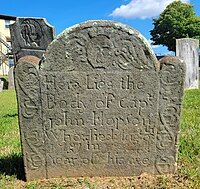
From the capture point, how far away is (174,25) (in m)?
55.5

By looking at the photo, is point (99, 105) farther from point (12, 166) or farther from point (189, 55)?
point (189, 55)

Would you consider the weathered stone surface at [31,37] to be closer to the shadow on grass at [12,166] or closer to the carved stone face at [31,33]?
the carved stone face at [31,33]

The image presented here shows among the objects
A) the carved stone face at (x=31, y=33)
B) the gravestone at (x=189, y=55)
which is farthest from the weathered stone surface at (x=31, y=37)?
the gravestone at (x=189, y=55)

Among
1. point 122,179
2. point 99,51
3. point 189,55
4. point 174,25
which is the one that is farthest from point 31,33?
point 174,25

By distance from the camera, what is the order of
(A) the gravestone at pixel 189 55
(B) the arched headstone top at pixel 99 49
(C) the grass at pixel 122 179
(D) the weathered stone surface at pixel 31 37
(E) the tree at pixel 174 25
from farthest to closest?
1. (E) the tree at pixel 174 25
2. (A) the gravestone at pixel 189 55
3. (D) the weathered stone surface at pixel 31 37
4. (C) the grass at pixel 122 179
5. (B) the arched headstone top at pixel 99 49

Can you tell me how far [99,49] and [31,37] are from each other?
5.53 m

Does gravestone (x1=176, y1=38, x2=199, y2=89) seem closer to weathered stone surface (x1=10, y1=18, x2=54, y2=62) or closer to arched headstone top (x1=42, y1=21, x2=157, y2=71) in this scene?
weathered stone surface (x1=10, y1=18, x2=54, y2=62)

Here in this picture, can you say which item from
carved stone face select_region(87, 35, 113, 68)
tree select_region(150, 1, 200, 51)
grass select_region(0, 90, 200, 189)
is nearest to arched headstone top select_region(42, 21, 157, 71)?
carved stone face select_region(87, 35, 113, 68)

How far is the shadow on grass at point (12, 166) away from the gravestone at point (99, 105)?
0.83 ft

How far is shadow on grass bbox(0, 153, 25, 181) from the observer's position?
4.41 metres

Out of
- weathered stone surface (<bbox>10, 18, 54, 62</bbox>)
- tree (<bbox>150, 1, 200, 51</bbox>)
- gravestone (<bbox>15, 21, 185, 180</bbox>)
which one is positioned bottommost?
gravestone (<bbox>15, 21, 185, 180</bbox>)

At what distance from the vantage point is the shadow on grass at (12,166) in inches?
174

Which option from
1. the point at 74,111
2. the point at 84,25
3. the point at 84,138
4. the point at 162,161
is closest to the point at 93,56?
the point at 84,25

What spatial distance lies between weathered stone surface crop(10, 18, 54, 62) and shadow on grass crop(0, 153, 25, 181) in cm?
451
